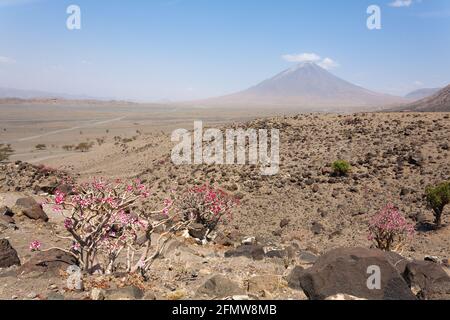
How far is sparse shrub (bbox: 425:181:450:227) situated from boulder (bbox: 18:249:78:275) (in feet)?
34.0

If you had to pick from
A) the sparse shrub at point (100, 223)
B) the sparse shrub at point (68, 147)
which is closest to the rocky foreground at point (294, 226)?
the sparse shrub at point (100, 223)

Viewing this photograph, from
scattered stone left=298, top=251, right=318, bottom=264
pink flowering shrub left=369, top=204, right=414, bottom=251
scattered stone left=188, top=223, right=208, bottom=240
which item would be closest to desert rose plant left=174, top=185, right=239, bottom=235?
scattered stone left=188, top=223, right=208, bottom=240

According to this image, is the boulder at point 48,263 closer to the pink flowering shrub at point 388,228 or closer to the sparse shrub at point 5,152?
the pink flowering shrub at point 388,228

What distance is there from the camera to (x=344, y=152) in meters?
19.4

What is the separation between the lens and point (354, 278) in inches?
213

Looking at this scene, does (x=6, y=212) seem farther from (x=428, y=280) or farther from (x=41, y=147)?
(x=41, y=147)
